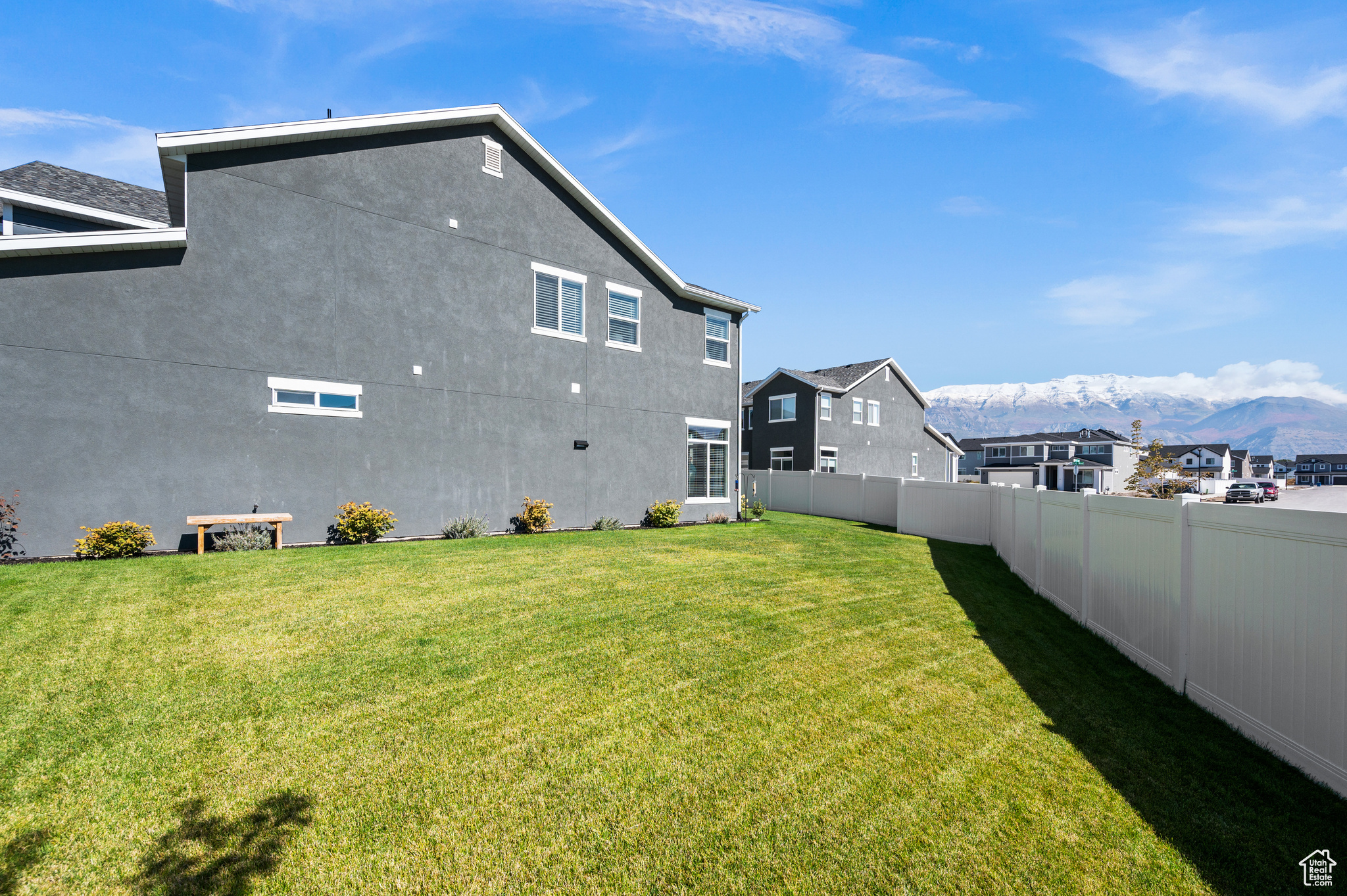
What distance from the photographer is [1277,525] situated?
406cm

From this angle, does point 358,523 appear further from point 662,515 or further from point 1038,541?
point 1038,541

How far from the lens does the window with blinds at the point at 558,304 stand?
14.6 m

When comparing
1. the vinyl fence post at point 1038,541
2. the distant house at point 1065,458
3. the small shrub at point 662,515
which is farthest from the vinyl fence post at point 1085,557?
the distant house at point 1065,458

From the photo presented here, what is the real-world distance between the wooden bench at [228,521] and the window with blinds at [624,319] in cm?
870

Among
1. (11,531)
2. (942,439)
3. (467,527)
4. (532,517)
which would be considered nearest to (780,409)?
(942,439)

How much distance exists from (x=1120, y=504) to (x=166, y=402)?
46.9ft

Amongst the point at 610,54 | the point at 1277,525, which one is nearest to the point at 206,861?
the point at 1277,525

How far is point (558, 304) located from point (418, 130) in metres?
4.80

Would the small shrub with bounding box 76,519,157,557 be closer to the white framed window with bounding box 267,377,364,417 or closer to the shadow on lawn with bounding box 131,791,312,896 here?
the white framed window with bounding box 267,377,364,417

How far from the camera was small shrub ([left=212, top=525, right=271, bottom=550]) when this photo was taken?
10141 millimetres

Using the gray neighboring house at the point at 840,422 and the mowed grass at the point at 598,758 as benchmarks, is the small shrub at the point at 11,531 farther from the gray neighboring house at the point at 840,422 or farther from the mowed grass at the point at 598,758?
the gray neighboring house at the point at 840,422

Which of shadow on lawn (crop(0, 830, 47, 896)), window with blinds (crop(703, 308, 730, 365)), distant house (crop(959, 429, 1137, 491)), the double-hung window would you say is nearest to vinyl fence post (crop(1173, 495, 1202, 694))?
shadow on lawn (crop(0, 830, 47, 896))

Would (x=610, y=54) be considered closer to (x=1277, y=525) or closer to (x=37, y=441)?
(x=37, y=441)

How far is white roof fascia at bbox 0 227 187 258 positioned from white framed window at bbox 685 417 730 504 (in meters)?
12.2
